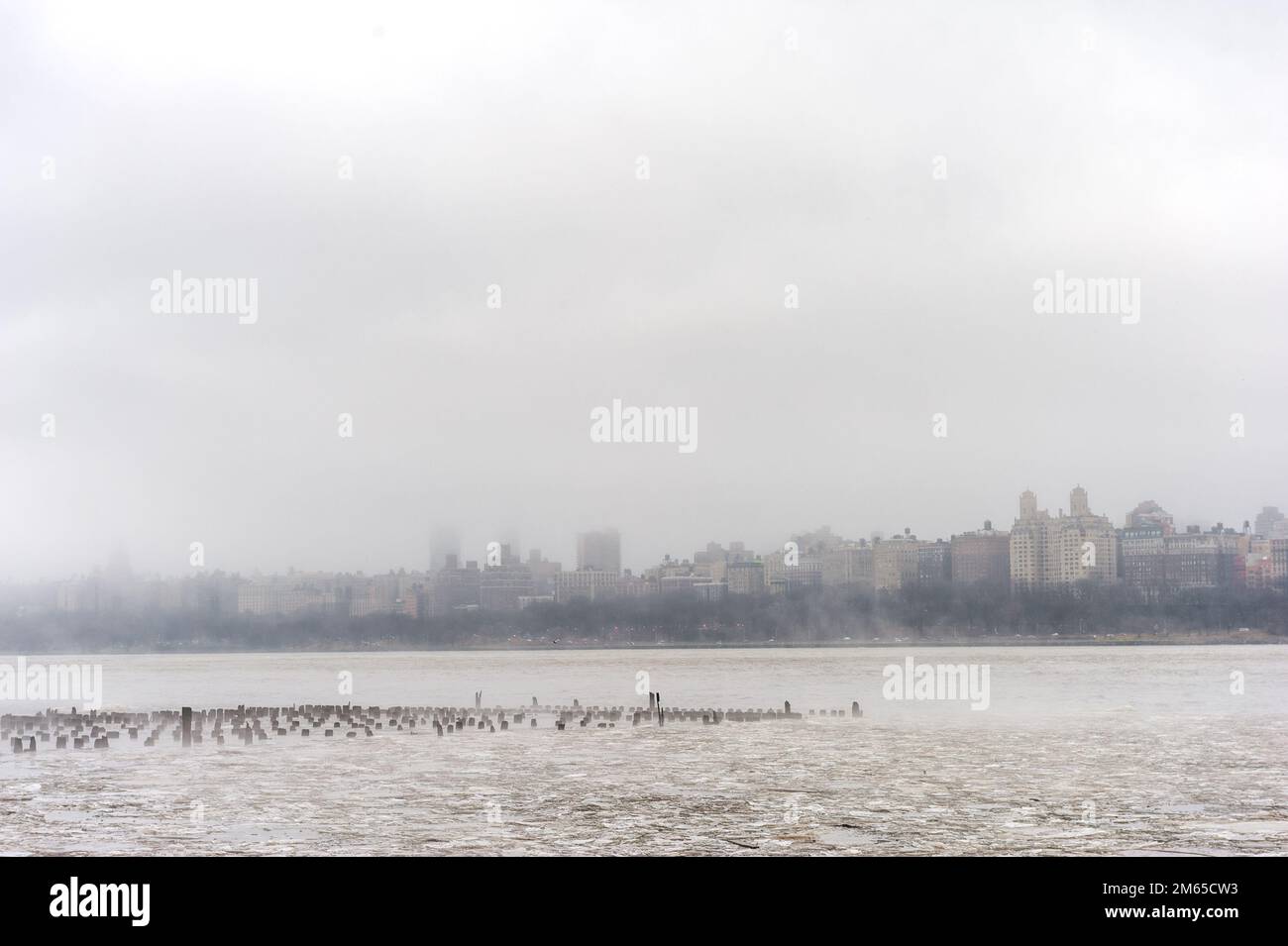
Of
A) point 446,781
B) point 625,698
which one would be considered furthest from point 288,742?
point 625,698

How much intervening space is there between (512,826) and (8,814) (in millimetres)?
11926

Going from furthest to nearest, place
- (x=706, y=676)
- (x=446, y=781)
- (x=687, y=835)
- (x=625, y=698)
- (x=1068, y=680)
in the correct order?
(x=706, y=676)
(x=1068, y=680)
(x=625, y=698)
(x=446, y=781)
(x=687, y=835)

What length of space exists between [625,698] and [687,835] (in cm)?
7047

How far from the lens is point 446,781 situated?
34.4 m

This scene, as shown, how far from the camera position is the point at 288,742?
4944 cm
